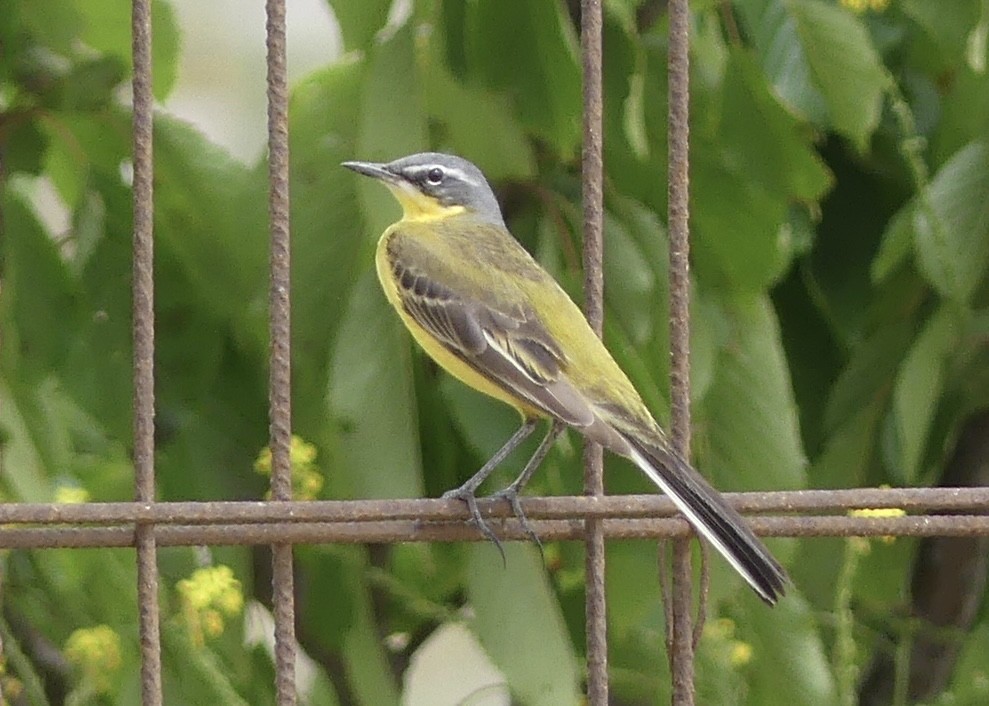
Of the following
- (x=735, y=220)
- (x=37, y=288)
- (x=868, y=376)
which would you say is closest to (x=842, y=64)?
(x=735, y=220)

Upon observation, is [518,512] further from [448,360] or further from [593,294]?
[448,360]

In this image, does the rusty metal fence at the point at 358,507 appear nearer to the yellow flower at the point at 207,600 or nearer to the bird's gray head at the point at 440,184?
the yellow flower at the point at 207,600

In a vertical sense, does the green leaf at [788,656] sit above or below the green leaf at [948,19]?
below

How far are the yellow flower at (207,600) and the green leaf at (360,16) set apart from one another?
3.19 ft

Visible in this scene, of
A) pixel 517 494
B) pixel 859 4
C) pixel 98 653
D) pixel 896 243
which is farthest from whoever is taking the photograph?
pixel 896 243

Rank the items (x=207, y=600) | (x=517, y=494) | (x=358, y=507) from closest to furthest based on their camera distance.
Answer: (x=358, y=507) < (x=517, y=494) < (x=207, y=600)

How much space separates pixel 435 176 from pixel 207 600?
3.23 feet

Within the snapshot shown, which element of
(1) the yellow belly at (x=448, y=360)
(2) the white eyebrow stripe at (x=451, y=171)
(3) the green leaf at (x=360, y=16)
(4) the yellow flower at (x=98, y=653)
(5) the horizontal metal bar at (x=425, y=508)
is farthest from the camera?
(2) the white eyebrow stripe at (x=451, y=171)

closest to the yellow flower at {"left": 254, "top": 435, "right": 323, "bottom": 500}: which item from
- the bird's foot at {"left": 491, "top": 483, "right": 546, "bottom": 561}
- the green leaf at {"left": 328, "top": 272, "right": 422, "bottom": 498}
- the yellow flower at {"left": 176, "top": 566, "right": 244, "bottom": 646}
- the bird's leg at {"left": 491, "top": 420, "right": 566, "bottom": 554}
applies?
the green leaf at {"left": 328, "top": 272, "right": 422, "bottom": 498}

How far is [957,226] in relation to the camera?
10.7 ft

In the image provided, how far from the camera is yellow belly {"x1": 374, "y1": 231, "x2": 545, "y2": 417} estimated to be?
8.93 feet

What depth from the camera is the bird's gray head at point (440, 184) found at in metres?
3.09

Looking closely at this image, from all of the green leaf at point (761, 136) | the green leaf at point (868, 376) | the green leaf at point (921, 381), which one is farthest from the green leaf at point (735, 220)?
the green leaf at point (868, 376)

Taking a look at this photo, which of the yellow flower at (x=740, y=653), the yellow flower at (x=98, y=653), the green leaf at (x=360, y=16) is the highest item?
the green leaf at (x=360, y=16)
